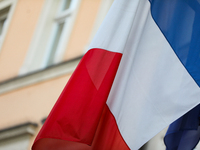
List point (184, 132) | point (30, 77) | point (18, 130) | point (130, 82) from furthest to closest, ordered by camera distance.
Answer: point (30, 77) < point (18, 130) < point (184, 132) < point (130, 82)

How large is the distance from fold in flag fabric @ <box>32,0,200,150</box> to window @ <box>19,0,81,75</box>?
3.39 meters

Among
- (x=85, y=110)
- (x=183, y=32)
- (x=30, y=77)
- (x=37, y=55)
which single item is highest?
(x=37, y=55)

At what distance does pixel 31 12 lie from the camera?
24.9 ft

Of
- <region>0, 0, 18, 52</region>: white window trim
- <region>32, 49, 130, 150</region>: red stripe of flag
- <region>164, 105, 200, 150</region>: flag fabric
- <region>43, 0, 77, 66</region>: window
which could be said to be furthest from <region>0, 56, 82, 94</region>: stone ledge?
<region>32, 49, 130, 150</region>: red stripe of flag

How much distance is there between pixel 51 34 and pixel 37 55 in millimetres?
478

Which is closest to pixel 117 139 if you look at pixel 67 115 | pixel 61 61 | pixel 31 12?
pixel 67 115

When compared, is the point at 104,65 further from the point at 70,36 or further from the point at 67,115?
the point at 70,36

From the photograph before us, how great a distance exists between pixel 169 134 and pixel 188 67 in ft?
2.13

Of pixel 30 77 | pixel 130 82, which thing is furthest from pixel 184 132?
pixel 30 77

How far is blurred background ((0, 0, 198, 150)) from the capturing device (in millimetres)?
6098

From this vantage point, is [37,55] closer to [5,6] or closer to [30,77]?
[30,77]

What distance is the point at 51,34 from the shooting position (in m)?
7.32

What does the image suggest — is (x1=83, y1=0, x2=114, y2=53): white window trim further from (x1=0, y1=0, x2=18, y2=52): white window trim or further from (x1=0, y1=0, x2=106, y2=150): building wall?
(x1=0, y1=0, x2=18, y2=52): white window trim

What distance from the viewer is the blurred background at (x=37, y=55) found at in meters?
6.10
